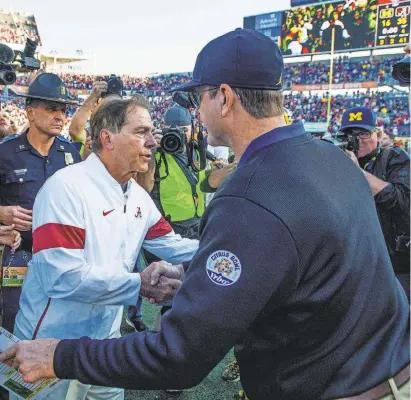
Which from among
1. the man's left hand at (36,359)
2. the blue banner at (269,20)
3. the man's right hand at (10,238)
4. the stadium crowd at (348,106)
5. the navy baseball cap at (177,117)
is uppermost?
the blue banner at (269,20)

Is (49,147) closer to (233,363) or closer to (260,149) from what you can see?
(233,363)

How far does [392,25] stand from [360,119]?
105ft

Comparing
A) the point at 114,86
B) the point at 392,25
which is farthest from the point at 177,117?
the point at 392,25

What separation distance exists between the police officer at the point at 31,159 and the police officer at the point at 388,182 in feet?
7.36

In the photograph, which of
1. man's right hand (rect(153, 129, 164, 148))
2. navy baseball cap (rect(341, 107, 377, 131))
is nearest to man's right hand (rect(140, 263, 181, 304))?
man's right hand (rect(153, 129, 164, 148))

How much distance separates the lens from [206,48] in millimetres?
1450

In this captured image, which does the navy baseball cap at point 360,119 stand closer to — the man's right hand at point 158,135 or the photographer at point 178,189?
the photographer at point 178,189

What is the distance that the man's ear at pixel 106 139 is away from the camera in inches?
87.5

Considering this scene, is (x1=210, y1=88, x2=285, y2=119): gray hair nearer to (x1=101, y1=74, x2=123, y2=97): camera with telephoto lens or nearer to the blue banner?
(x1=101, y1=74, x2=123, y2=97): camera with telephoto lens

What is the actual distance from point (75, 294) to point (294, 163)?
1.10 metres

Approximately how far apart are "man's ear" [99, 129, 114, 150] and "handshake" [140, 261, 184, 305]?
2.14 feet

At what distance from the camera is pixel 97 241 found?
2.01 m

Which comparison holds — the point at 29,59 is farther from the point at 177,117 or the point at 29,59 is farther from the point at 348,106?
the point at 348,106

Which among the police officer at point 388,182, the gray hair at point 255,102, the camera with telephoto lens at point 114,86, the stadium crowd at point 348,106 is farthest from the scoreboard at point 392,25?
the gray hair at point 255,102
